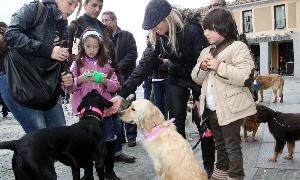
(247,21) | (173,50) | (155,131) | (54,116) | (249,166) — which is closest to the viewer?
(155,131)

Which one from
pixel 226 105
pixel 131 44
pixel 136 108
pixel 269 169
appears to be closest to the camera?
pixel 226 105

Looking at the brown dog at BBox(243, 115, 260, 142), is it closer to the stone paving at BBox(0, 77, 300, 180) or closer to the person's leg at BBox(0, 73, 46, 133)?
the stone paving at BBox(0, 77, 300, 180)

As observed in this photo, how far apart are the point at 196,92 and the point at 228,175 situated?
1099 millimetres

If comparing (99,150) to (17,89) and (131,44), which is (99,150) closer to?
(17,89)

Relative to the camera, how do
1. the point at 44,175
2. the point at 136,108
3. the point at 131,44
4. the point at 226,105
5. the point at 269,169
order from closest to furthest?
the point at 44,175 < the point at 226,105 < the point at 136,108 < the point at 269,169 < the point at 131,44

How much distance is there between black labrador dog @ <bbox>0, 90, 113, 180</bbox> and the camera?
373 cm

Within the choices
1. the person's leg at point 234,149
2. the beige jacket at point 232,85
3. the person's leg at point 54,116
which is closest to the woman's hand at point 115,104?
the person's leg at point 54,116

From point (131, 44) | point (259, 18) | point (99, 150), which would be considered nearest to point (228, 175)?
point (99, 150)

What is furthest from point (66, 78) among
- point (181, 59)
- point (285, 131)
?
point (285, 131)

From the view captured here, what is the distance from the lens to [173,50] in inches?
188

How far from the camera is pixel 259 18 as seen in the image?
4025 centimetres

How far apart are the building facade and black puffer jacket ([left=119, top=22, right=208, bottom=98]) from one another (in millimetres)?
33769

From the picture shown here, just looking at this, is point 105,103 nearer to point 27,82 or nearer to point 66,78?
point 66,78

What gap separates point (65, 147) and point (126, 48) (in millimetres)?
3377
